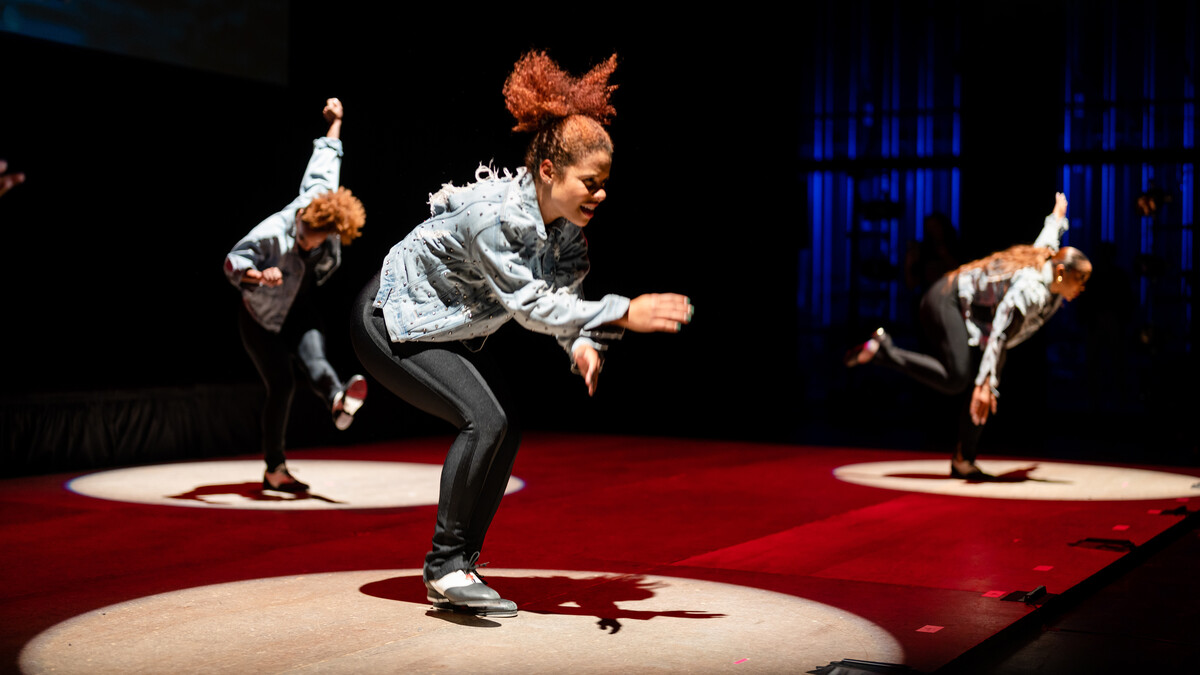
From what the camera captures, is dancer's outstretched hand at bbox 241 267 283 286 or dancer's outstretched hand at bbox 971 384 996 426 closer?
dancer's outstretched hand at bbox 241 267 283 286

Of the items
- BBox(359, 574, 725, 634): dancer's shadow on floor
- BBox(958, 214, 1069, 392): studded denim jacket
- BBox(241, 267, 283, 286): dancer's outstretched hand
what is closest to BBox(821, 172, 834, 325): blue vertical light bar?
BBox(958, 214, 1069, 392): studded denim jacket

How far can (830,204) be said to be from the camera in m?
10.6

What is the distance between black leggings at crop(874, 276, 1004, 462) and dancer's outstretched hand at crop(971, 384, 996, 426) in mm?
349

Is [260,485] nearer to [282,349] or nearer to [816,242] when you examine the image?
[282,349]

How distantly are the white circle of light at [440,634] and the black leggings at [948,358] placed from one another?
2.91m

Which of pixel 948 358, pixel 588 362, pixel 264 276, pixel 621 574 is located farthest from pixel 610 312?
pixel 948 358

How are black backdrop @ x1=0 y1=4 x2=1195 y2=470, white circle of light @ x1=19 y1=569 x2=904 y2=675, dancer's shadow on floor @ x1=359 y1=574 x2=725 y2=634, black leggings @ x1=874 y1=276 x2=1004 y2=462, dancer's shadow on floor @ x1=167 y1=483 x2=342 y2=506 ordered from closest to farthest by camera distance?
white circle of light @ x1=19 y1=569 x2=904 y2=675
dancer's shadow on floor @ x1=359 y1=574 x2=725 y2=634
dancer's shadow on floor @ x1=167 y1=483 x2=342 y2=506
black leggings @ x1=874 y1=276 x2=1004 y2=462
black backdrop @ x1=0 y1=4 x2=1195 y2=470

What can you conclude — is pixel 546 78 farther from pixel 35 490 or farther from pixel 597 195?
pixel 35 490

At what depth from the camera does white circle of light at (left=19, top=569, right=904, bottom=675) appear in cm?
253

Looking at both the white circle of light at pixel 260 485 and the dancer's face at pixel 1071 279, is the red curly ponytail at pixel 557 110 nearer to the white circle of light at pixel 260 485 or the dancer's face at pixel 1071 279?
the white circle of light at pixel 260 485

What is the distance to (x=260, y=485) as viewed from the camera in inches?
219

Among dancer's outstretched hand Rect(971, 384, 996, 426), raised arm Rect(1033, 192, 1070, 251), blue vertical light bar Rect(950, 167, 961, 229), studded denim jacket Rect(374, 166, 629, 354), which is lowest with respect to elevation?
dancer's outstretched hand Rect(971, 384, 996, 426)

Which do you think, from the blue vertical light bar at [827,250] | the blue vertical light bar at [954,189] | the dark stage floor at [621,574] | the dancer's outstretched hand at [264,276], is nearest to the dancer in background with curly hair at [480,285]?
the dark stage floor at [621,574]

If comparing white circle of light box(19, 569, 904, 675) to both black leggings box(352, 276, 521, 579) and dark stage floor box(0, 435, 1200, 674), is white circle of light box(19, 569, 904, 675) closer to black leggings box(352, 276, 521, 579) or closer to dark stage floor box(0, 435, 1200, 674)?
dark stage floor box(0, 435, 1200, 674)
